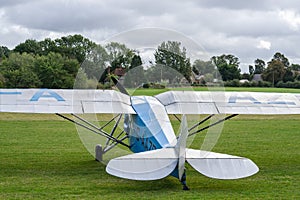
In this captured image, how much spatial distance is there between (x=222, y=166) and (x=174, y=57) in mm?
2997

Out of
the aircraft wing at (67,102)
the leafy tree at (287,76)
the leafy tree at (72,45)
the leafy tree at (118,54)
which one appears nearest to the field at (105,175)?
the leafy tree at (118,54)

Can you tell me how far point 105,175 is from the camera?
9.34 meters

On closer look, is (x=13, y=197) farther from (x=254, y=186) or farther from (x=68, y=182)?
(x=254, y=186)

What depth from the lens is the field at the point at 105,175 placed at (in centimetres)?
769

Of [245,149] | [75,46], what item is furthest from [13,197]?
[75,46]

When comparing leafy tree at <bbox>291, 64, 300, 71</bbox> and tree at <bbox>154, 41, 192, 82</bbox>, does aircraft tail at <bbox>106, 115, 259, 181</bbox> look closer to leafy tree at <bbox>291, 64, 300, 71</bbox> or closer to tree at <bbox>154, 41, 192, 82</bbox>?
tree at <bbox>154, 41, 192, 82</bbox>

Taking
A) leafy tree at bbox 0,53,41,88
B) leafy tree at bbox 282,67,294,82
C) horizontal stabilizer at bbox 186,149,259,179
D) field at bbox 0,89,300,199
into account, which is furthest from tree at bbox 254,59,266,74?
horizontal stabilizer at bbox 186,149,259,179

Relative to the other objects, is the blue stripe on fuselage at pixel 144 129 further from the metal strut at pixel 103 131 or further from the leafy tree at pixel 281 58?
the leafy tree at pixel 281 58

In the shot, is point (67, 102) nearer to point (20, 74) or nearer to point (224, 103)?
point (224, 103)

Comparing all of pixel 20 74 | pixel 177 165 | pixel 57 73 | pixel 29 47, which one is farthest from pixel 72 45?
pixel 177 165

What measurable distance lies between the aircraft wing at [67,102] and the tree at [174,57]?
101 centimetres

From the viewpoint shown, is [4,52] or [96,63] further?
Result: [4,52]

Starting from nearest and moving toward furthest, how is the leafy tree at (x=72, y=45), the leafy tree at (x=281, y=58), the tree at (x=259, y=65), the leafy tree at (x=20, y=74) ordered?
the leafy tree at (x=20, y=74) → the leafy tree at (x=72, y=45) → the leafy tree at (x=281, y=58) → the tree at (x=259, y=65)

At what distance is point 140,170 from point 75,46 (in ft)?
135
